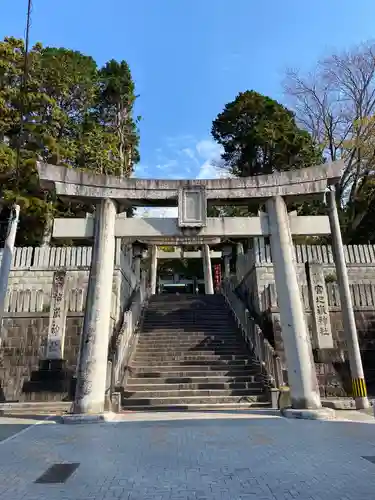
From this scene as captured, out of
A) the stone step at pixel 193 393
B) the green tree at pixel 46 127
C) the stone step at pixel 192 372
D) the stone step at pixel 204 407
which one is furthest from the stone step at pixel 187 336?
the green tree at pixel 46 127

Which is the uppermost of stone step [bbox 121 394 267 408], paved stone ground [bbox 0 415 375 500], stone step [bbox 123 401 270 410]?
stone step [bbox 121 394 267 408]

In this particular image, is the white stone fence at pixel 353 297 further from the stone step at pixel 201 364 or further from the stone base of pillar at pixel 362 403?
the stone base of pillar at pixel 362 403

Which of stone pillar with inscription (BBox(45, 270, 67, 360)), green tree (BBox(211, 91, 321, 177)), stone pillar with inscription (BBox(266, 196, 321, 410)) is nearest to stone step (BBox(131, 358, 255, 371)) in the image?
stone pillar with inscription (BBox(45, 270, 67, 360))

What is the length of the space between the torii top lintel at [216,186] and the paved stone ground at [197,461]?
4.94 meters

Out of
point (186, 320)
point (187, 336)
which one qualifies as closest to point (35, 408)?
point (187, 336)

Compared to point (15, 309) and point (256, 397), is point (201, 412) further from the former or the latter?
point (15, 309)

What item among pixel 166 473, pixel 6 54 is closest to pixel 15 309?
pixel 166 473

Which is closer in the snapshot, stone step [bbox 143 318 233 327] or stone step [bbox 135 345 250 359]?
stone step [bbox 135 345 250 359]

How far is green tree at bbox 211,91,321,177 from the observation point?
24.1m

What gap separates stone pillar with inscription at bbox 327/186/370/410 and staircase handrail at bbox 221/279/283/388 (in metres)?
1.90

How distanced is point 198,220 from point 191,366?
495 centimetres

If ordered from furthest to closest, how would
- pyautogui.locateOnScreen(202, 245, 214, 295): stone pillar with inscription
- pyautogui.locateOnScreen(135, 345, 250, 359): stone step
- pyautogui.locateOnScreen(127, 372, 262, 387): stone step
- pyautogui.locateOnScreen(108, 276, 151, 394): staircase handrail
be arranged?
pyautogui.locateOnScreen(202, 245, 214, 295): stone pillar with inscription, pyautogui.locateOnScreen(135, 345, 250, 359): stone step, pyautogui.locateOnScreen(127, 372, 262, 387): stone step, pyautogui.locateOnScreen(108, 276, 151, 394): staircase handrail

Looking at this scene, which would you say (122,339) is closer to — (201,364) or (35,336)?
(201,364)

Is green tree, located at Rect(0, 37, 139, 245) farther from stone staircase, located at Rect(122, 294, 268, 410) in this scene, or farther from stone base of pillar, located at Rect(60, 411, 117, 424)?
stone base of pillar, located at Rect(60, 411, 117, 424)
